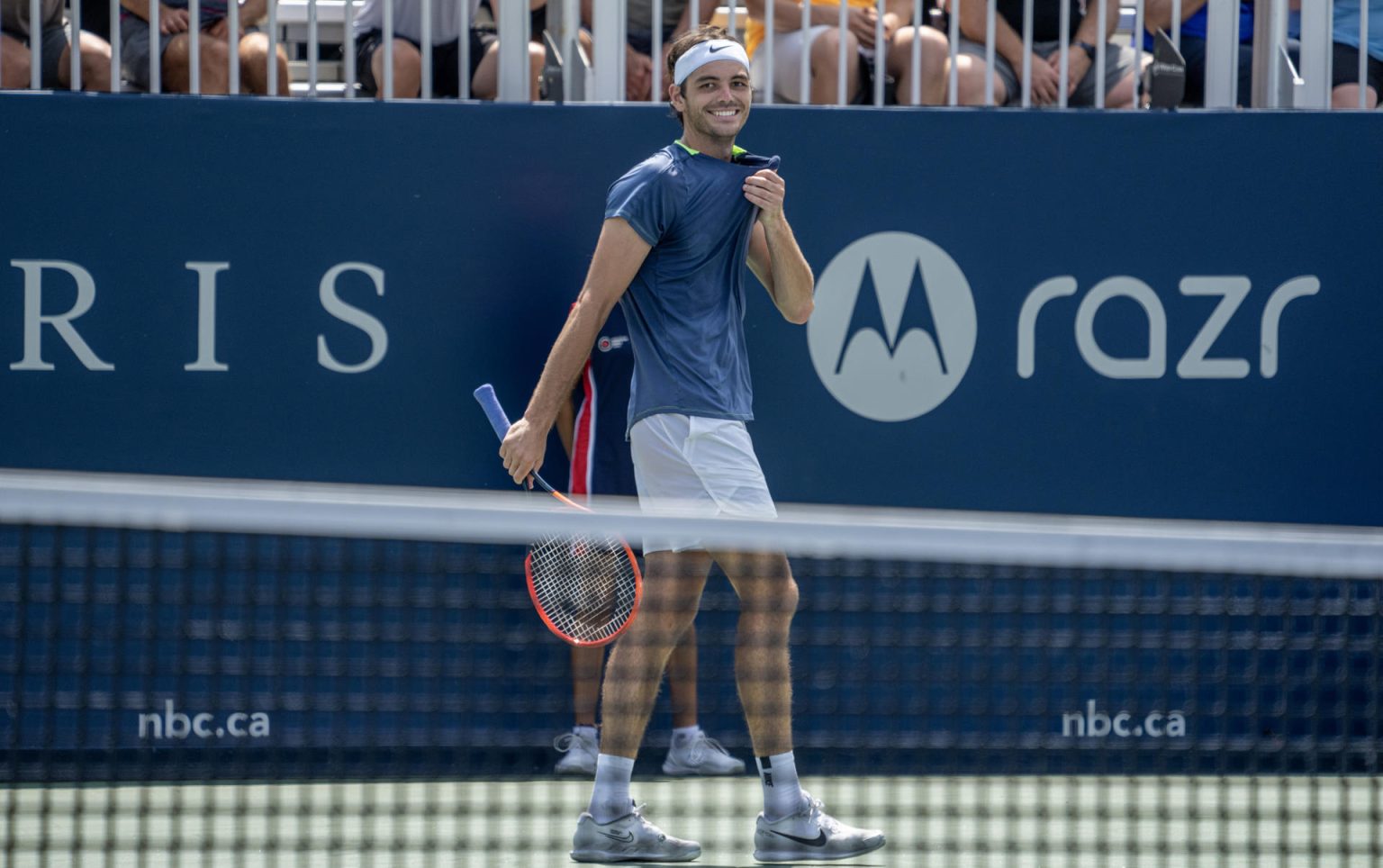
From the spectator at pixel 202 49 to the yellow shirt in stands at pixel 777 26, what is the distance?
1485 millimetres

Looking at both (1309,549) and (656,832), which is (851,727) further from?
(1309,549)

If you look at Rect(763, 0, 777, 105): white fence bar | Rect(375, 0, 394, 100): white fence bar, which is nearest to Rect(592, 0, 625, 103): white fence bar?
Rect(375, 0, 394, 100): white fence bar

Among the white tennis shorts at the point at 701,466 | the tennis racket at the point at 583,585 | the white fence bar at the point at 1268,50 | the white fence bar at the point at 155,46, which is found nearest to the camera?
the white tennis shorts at the point at 701,466

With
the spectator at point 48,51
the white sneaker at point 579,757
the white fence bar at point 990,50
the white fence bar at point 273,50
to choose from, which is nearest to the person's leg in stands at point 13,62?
the spectator at point 48,51

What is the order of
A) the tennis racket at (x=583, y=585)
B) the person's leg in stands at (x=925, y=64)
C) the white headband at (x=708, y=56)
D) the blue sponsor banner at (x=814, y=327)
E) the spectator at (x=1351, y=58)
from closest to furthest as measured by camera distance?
the white headband at (x=708, y=56)
the tennis racket at (x=583, y=585)
the blue sponsor banner at (x=814, y=327)
the person's leg in stands at (x=925, y=64)
the spectator at (x=1351, y=58)

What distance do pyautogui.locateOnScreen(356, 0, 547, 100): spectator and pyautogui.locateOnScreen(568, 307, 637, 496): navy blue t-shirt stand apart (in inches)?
35.7

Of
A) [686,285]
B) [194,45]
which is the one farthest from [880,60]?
[194,45]

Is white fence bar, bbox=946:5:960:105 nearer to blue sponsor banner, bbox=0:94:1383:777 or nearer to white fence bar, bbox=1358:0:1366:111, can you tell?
blue sponsor banner, bbox=0:94:1383:777

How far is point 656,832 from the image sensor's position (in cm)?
396

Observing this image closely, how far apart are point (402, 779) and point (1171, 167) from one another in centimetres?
312

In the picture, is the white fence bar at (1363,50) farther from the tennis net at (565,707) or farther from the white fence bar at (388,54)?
the white fence bar at (388,54)

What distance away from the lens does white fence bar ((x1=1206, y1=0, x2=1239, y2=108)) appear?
5379mm

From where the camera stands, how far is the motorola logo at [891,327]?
208 inches

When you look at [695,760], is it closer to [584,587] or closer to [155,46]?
[584,587]
